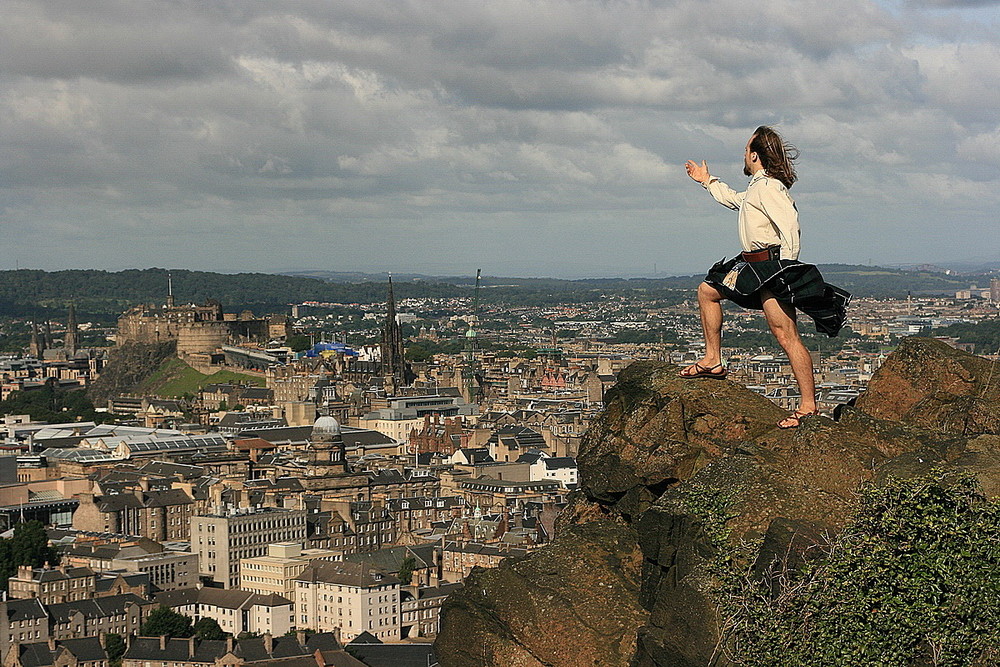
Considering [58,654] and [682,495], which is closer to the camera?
[682,495]

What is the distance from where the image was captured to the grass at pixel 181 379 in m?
168

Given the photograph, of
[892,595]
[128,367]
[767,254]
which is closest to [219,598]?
[767,254]

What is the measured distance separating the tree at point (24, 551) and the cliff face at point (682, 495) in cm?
6677

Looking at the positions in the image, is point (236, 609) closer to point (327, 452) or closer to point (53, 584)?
point (53, 584)

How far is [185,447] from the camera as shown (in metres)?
116

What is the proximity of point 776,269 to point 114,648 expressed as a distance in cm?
5564

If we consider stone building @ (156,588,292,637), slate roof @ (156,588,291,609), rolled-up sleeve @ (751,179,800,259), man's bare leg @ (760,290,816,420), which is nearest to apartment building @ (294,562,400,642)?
stone building @ (156,588,292,637)

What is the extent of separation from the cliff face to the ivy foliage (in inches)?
14.4

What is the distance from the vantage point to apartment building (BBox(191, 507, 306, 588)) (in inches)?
3182

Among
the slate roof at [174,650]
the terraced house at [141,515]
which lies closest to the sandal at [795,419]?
the slate roof at [174,650]

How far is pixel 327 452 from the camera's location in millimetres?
100625

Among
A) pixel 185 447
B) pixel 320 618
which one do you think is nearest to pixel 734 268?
pixel 320 618

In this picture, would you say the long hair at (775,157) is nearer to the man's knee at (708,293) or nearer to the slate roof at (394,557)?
the man's knee at (708,293)

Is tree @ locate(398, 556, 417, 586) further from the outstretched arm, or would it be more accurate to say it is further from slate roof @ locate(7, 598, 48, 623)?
the outstretched arm
